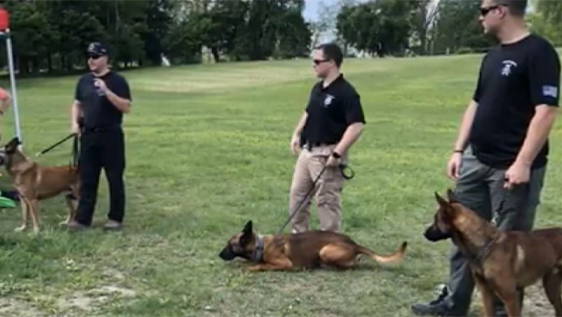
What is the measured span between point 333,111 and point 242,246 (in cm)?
125

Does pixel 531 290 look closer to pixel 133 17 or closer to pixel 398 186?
pixel 398 186

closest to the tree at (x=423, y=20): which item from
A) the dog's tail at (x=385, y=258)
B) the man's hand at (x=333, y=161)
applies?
the man's hand at (x=333, y=161)

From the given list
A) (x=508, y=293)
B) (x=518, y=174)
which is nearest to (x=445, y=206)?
(x=518, y=174)

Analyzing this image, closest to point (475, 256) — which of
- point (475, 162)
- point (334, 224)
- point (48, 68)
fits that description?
point (475, 162)

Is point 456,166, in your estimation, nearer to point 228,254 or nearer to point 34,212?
point 228,254

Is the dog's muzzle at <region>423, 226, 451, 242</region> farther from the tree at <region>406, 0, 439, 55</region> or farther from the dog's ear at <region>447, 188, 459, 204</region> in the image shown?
the tree at <region>406, 0, 439, 55</region>

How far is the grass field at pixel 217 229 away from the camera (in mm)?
5078

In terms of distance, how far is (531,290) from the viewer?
17.7 ft

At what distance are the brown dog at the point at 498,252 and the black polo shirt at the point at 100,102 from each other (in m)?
3.72

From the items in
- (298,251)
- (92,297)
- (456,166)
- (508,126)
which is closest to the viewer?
(508,126)

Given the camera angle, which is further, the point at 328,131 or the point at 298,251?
the point at 328,131

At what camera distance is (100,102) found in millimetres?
6984

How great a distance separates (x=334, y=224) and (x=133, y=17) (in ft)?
201

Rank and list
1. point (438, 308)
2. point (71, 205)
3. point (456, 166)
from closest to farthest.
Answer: point (456, 166) < point (438, 308) < point (71, 205)
